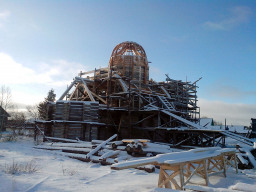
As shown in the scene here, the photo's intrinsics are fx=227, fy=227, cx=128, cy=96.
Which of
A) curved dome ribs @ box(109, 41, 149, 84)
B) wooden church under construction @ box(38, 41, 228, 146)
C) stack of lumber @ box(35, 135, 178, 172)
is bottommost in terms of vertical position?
stack of lumber @ box(35, 135, 178, 172)

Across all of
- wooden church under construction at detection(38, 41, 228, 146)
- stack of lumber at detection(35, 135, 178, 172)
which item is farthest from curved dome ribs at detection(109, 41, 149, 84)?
stack of lumber at detection(35, 135, 178, 172)

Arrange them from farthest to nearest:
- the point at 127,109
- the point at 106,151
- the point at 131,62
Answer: the point at 131,62
the point at 127,109
the point at 106,151

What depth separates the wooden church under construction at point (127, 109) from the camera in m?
22.3

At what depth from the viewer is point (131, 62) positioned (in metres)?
29.2

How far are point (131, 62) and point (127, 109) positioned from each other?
7.90 metres

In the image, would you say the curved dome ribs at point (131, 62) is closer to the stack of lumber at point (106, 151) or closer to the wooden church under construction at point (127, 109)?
the wooden church under construction at point (127, 109)

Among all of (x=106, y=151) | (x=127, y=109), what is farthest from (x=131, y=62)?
(x=106, y=151)

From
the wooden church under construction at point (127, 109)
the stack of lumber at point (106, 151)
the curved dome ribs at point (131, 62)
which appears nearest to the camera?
the stack of lumber at point (106, 151)

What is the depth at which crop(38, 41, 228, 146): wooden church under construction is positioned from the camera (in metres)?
22.3

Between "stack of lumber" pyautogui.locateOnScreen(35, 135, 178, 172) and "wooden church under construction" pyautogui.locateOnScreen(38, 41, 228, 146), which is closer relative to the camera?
"stack of lumber" pyautogui.locateOnScreen(35, 135, 178, 172)

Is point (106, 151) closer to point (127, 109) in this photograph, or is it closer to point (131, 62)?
point (127, 109)

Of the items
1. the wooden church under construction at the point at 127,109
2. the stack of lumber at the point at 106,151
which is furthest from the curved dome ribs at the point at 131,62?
the stack of lumber at the point at 106,151

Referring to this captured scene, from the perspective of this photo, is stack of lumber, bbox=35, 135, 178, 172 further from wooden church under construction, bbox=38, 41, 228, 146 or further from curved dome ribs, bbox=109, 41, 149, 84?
curved dome ribs, bbox=109, 41, 149, 84

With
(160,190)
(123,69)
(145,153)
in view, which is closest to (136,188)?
(160,190)
